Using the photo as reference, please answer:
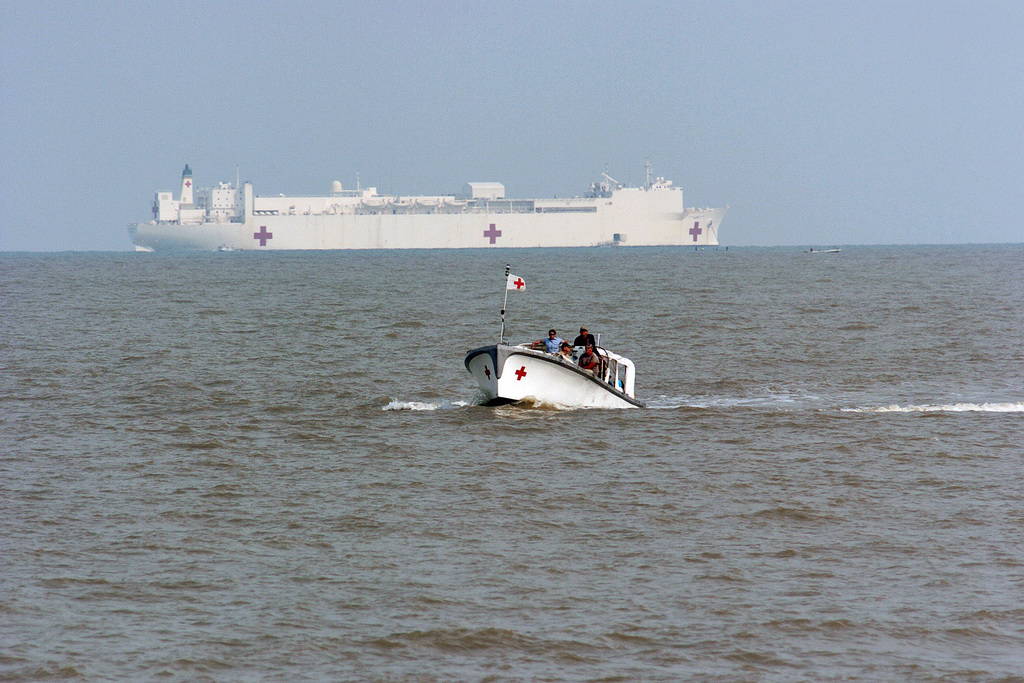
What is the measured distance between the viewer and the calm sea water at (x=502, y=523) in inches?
279

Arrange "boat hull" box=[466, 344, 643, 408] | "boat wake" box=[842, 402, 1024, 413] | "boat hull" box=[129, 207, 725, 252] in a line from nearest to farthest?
"boat hull" box=[466, 344, 643, 408], "boat wake" box=[842, 402, 1024, 413], "boat hull" box=[129, 207, 725, 252]

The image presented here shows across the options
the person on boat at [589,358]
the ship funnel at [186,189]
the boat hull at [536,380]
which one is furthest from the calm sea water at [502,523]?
the ship funnel at [186,189]

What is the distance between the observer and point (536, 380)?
16.7 m

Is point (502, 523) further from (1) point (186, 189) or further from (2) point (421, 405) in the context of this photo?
(1) point (186, 189)

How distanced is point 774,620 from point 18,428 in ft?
38.0

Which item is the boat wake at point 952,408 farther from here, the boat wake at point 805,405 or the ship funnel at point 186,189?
the ship funnel at point 186,189

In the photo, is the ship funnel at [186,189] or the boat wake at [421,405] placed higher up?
the ship funnel at [186,189]

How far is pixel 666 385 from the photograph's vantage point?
2070cm

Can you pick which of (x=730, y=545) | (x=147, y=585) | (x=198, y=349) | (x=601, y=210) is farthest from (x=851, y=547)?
(x=601, y=210)

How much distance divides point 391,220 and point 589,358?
136 meters

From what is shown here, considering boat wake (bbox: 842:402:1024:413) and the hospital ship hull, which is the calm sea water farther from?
the hospital ship hull

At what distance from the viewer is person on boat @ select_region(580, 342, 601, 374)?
1717 cm

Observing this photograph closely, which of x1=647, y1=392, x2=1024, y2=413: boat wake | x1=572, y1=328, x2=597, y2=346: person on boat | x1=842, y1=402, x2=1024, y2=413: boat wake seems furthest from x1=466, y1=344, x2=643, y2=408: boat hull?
x1=842, y1=402, x2=1024, y2=413: boat wake

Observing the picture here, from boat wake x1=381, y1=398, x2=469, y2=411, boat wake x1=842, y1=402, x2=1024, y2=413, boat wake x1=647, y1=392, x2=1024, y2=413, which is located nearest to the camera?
boat wake x1=842, y1=402, x2=1024, y2=413
